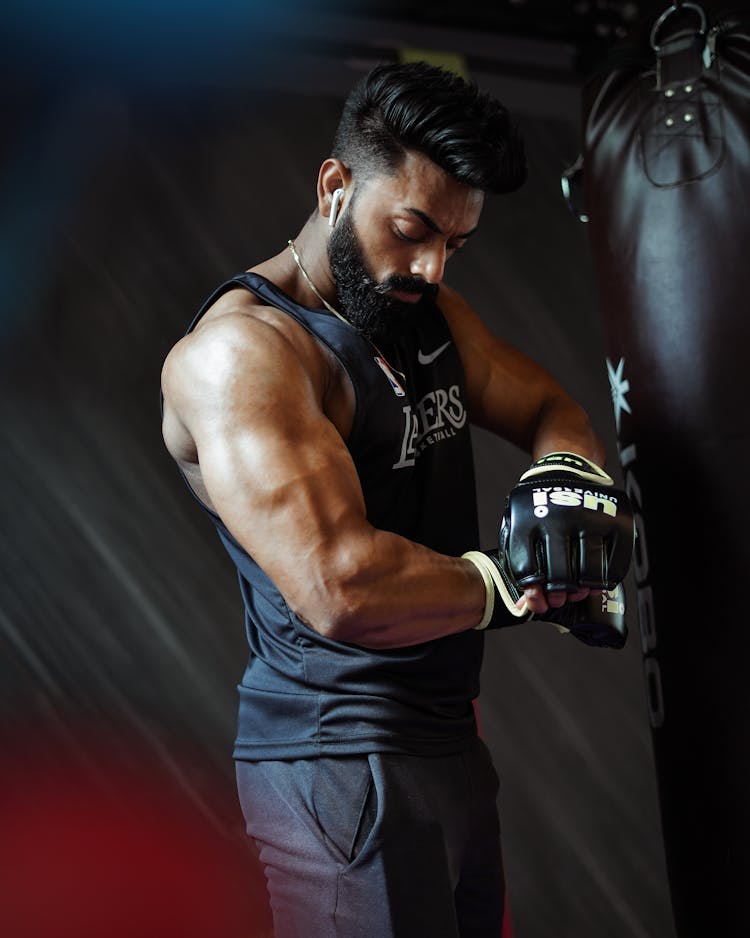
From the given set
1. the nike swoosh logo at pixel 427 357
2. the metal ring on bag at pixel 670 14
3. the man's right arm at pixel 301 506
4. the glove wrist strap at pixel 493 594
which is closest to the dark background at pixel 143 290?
the metal ring on bag at pixel 670 14

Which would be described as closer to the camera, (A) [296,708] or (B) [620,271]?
(A) [296,708]

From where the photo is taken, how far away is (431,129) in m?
1.44

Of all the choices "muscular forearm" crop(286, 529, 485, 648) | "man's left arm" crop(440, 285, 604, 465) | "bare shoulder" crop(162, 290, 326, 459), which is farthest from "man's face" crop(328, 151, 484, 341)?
"muscular forearm" crop(286, 529, 485, 648)

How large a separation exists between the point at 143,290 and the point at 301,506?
1.73 m

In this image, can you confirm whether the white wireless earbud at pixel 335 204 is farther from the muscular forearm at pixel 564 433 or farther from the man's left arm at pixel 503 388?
the muscular forearm at pixel 564 433

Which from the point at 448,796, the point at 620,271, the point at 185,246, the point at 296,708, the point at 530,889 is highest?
the point at 185,246

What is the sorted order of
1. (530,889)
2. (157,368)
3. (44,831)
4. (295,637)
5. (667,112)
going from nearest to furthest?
1. (295,637)
2. (667,112)
3. (44,831)
4. (157,368)
5. (530,889)

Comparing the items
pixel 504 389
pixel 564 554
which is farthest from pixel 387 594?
pixel 504 389

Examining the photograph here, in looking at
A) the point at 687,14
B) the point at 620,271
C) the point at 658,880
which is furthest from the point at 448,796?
the point at 658,880

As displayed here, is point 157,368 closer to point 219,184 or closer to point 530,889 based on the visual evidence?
point 219,184

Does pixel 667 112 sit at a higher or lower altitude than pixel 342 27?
lower

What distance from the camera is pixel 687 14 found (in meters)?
1.64

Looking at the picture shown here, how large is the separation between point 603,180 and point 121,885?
6.44ft

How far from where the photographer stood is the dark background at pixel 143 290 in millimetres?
2633
